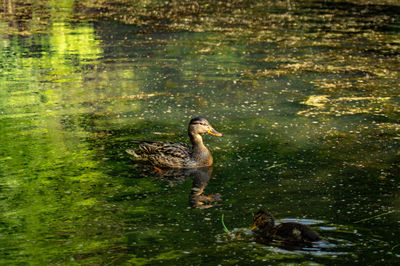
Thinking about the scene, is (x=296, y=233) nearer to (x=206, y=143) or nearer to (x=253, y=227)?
(x=253, y=227)

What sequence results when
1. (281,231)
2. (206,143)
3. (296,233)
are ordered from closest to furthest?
1. (296,233)
2. (281,231)
3. (206,143)

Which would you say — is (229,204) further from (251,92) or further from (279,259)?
(251,92)

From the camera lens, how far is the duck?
23.3ft

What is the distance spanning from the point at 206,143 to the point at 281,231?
4.62 metres

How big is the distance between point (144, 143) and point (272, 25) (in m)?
17.1

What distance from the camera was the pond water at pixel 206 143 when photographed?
24.6 ft

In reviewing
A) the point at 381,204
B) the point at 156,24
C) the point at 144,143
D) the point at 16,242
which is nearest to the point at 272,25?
the point at 156,24

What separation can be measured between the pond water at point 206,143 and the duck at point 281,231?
11cm

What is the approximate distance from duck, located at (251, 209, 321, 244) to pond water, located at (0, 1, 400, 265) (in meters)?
0.11

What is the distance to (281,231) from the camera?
7250 millimetres

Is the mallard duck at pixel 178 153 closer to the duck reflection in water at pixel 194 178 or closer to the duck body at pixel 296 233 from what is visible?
the duck reflection in water at pixel 194 178

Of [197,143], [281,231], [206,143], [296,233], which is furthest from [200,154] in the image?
[296,233]

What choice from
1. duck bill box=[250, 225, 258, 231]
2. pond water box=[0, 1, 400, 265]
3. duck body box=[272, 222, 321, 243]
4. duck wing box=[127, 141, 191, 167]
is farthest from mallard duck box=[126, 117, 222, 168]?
duck body box=[272, 222, 321, 243]

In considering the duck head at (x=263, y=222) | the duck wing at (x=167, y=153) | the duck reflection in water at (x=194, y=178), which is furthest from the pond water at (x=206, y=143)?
the duck wing at (x=167, y=153)
